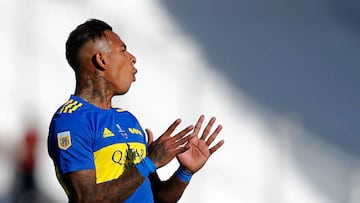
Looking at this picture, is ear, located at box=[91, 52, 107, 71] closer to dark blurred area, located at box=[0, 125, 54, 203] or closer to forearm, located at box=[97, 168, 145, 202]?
forearm, located at box=[97, 168, 145, 202]

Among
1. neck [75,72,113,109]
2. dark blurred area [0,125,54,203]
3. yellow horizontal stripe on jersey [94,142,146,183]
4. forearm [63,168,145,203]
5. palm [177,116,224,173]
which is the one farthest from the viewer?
dark blurred area [0,125,54,203]

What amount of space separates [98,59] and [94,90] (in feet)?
0.31

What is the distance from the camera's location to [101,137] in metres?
2.05

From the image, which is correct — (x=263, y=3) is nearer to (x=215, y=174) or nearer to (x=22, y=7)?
(x=215, y=174)

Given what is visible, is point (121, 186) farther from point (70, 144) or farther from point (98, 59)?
point (98, 59)

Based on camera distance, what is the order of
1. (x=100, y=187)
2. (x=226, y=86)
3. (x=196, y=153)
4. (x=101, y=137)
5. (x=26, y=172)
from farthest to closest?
(x=226, y=86) → (x=26, y=172) → (x=196, y=153) → (x=101, y=137) → (x=100, y=187)

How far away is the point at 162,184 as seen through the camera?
2.38m

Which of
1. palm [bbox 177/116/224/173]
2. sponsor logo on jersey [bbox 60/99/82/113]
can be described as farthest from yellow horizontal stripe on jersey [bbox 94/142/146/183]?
palm [bbox 177/116/224/173]

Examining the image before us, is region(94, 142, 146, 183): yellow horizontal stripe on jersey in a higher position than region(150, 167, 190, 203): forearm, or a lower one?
lower

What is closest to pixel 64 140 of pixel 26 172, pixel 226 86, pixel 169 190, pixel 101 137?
pixel 101 137

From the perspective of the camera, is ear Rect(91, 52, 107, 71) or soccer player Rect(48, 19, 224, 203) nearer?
soccer player Rect(48, 19, 224, 203)

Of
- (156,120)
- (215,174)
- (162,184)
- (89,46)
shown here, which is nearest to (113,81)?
(89,46)

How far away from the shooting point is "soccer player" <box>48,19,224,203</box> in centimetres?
195

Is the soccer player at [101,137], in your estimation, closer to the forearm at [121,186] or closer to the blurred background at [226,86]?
the forearm at [121,186]
